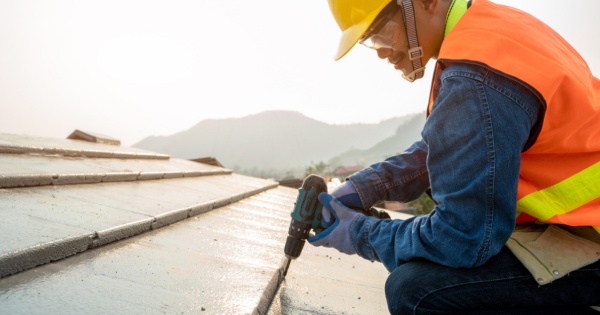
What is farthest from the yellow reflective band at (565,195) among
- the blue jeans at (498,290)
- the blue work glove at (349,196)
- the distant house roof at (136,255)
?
the distant house roof at (136,255)

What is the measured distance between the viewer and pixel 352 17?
6.20ft

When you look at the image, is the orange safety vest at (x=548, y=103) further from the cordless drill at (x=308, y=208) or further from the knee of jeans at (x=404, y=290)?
the cordless drill at (x=308, y=208)

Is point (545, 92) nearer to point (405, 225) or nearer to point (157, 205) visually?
point (405, 225)

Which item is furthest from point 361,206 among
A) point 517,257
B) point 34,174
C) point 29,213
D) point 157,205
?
point 34,174

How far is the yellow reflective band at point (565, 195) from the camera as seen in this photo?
1316 millimetres

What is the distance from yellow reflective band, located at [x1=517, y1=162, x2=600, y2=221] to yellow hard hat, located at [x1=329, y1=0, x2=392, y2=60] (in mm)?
993

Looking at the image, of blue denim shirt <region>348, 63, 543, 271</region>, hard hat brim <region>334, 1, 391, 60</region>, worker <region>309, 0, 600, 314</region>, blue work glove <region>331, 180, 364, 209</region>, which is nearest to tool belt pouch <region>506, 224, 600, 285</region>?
worker <region>309, 0, 600, 314</region>

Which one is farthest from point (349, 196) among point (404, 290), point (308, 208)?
point (404, 290)

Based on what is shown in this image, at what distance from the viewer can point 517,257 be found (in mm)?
1395

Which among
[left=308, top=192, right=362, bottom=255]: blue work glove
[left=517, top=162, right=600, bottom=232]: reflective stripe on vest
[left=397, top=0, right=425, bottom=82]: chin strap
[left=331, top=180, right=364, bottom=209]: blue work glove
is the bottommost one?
[left=308, top=192, right=362, bottom=255]: blue work glove

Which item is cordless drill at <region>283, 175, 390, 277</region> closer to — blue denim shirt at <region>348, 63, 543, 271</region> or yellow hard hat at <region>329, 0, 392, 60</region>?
blue denim shirt at <region>348, 63, 543, 271</region>

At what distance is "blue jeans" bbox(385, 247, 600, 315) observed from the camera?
4.51 ft

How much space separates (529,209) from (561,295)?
1.07 feet

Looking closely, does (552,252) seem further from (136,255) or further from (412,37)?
(136,255)
